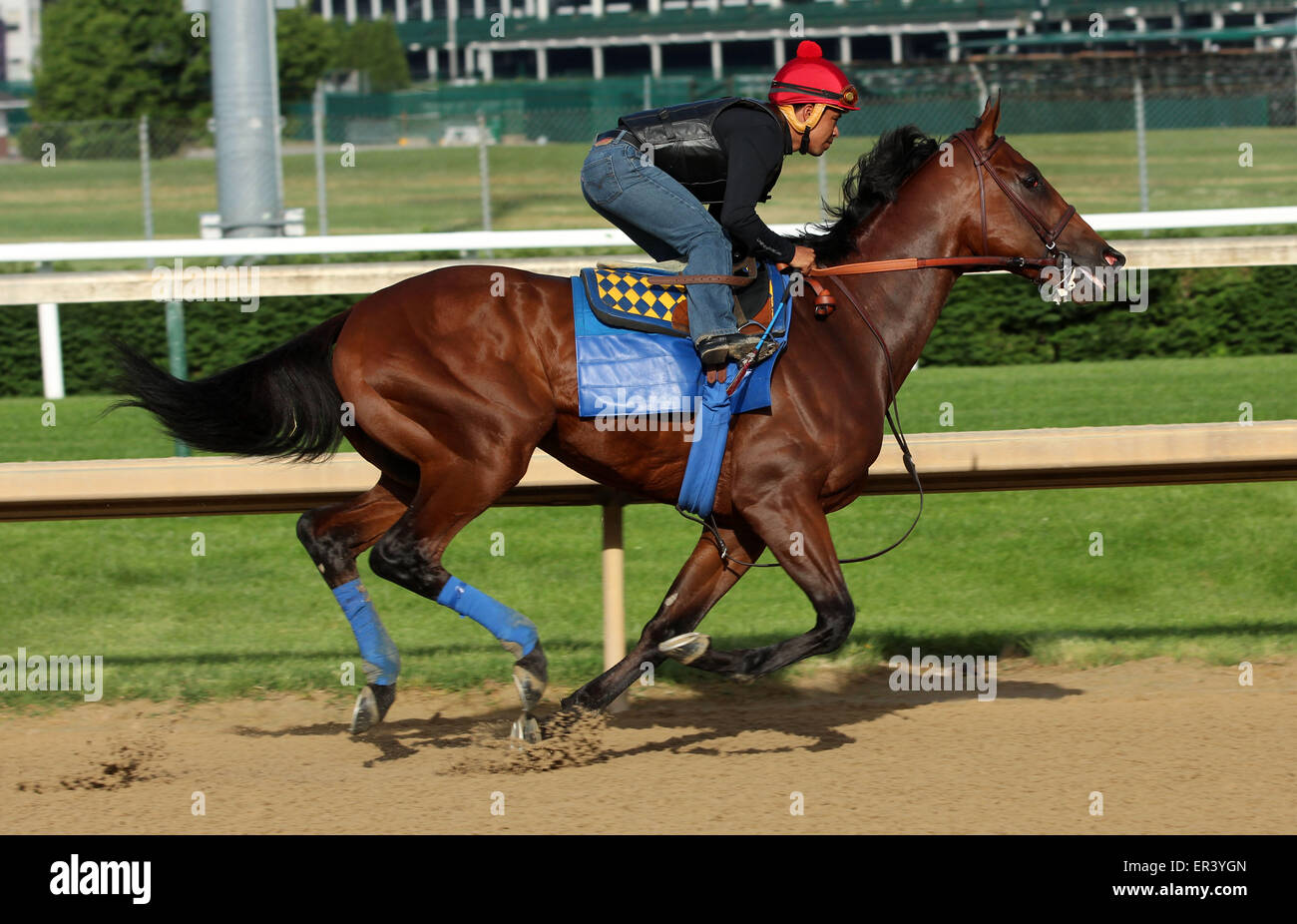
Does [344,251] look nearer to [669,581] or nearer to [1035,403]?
[669,581]

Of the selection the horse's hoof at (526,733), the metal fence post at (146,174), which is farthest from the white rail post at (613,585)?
the metal fence post at (146,174)

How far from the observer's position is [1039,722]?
5145 millimetres

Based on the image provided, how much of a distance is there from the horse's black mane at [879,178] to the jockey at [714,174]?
209mm

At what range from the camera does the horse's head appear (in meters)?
4.88

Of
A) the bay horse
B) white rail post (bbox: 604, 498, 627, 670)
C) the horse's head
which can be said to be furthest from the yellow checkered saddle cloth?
white rail post (bbox: 604, 498, 627, 670)

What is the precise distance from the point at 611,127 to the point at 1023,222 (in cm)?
1708

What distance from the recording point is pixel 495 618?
4.62m

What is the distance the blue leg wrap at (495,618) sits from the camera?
4.61m

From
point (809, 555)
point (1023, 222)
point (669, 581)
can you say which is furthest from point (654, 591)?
point (1023, 222)

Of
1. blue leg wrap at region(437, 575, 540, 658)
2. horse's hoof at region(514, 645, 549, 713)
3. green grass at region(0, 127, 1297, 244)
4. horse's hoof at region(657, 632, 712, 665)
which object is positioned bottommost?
→ horse's hoof at region(514, 645, 549, 713)

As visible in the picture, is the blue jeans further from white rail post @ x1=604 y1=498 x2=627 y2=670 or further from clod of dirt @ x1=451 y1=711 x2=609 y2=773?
clod of dirt @ x1=451 y1=711 x2=609 y2=773

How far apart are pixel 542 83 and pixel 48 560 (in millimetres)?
29531

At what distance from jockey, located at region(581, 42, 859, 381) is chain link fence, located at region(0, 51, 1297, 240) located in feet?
38.6

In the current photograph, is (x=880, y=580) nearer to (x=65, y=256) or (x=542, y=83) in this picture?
(x=65, y=256)
